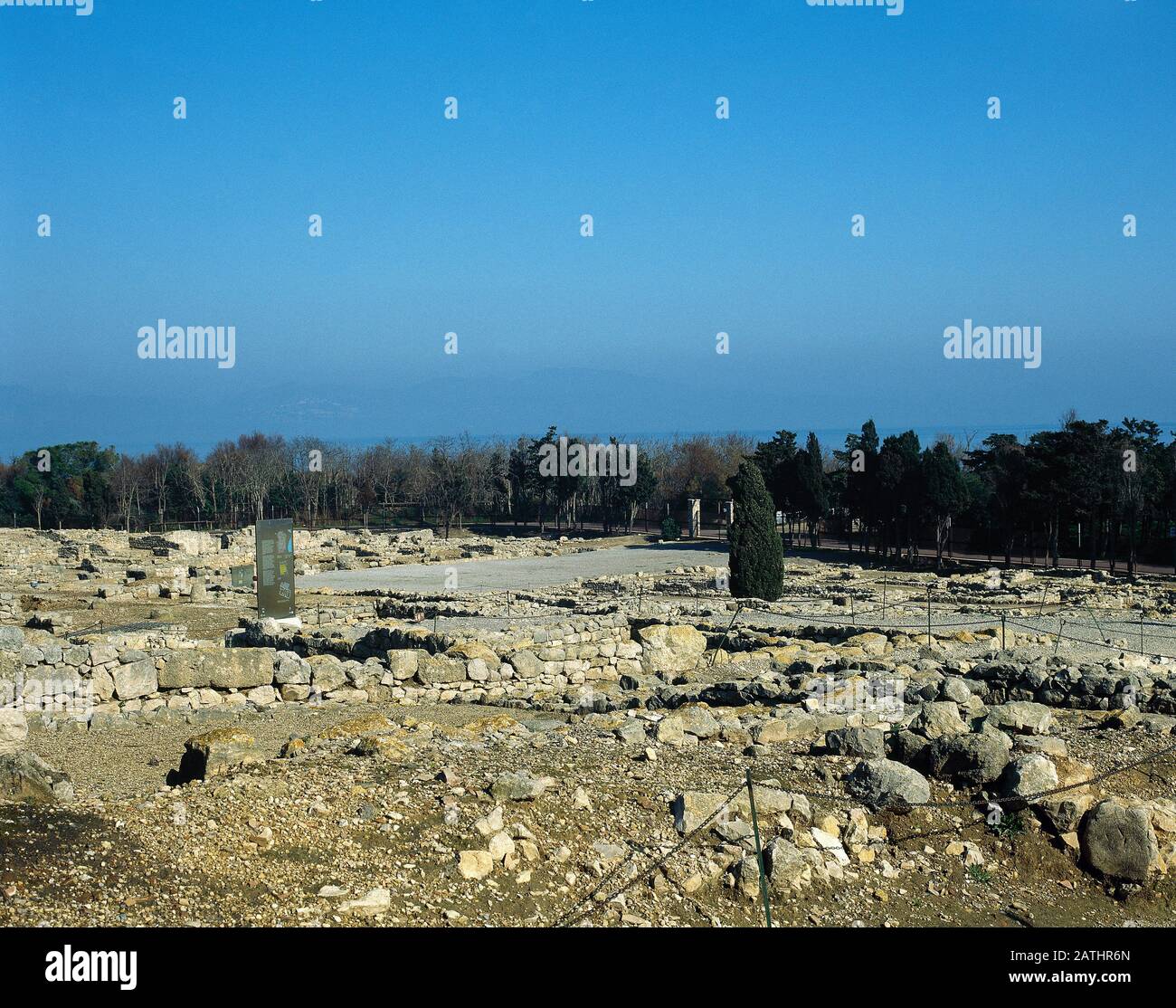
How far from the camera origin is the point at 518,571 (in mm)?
41312

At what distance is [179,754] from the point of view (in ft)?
37.3

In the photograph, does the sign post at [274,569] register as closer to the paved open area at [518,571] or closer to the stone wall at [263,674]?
the stone wall at [263,674]

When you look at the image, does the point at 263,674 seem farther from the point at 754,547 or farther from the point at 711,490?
the point at 711,490

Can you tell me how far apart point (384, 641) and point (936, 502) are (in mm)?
27711

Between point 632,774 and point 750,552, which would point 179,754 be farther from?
point 750,552

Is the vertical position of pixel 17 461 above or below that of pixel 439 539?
above

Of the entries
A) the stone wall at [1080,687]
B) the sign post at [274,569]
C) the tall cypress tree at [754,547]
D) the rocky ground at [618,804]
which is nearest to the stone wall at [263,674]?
the rocky ground at [618,804]

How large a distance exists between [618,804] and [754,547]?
2125cm

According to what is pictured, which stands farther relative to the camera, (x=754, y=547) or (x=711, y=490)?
(x=711, y=490)

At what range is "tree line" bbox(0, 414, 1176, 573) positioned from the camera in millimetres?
39406

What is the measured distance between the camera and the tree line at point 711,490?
39406 millimetres

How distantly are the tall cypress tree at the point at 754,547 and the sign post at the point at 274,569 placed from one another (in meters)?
12.6

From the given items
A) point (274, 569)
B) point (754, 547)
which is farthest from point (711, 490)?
point (274, 569)
